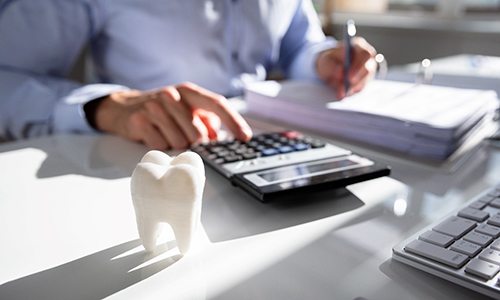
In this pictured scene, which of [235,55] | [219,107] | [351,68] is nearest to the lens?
[219,107]

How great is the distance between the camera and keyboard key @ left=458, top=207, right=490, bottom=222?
12.9 inches

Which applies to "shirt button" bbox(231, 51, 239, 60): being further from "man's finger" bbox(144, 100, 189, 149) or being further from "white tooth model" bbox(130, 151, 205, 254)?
"white tooth model" bbox(130, 151, 205, 254)

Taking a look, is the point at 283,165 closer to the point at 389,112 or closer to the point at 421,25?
the point at 389,112

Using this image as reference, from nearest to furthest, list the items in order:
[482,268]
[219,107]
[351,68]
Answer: [482,268] < [219,107] < [351,68]

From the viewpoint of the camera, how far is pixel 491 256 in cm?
A: 27

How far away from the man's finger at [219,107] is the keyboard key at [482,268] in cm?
27

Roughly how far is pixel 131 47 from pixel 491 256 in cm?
69

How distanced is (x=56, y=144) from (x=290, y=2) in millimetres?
662

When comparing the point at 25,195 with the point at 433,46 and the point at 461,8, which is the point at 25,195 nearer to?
the point at 433,46

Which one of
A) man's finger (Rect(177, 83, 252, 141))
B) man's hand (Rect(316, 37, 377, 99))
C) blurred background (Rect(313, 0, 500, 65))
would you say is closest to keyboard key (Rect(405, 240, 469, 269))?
man's finger (Rect(177, 83, 252, 141))

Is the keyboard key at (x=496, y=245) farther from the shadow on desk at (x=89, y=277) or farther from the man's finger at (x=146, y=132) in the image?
the man's finger at (x=146, y=132)

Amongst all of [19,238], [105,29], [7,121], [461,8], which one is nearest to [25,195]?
[19,238]

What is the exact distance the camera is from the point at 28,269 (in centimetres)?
27

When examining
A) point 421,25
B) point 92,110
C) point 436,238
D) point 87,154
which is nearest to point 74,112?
point 92,110
